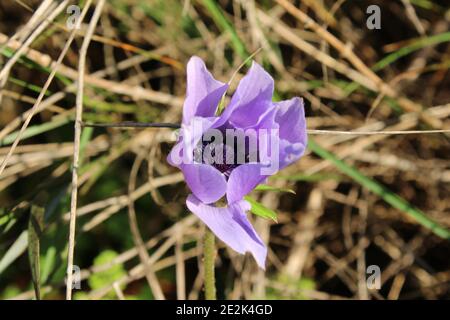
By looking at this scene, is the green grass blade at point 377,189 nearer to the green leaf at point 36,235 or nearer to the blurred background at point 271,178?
the blurred background at point 271,178

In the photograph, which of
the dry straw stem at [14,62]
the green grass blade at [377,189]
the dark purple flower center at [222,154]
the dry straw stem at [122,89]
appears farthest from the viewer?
the dry straw stem at [122,89]

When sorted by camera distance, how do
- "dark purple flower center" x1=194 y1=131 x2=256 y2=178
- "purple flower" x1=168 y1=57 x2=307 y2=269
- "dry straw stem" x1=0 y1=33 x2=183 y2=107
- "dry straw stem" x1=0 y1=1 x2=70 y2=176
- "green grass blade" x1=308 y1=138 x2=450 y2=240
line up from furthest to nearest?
"dry straw stem" x1=0 y1=33 x2=183 y2=107
"green grass blade" x1=308 y1=138 x2=450 y2=240
"dry straw stem" x1=0 y1=1 x2=70 y2=176
"dark purple flower center" x1=194 y1=131 x2=256 y2=178
"purple flower" x1=168 y1=57 x2=307 y2=269

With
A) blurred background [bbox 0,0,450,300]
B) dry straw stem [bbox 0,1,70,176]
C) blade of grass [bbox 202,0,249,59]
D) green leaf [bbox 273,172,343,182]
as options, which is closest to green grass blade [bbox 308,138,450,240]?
blurred background [bbox 0,0,450,300]

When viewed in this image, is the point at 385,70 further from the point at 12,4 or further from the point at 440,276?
the point at 12,4

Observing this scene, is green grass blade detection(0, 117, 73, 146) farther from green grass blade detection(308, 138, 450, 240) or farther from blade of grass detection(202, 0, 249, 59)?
green grass blade detection(308, 138, 450, 240)

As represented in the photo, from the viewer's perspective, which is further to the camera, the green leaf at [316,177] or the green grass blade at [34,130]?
the green leaf at [316,177]

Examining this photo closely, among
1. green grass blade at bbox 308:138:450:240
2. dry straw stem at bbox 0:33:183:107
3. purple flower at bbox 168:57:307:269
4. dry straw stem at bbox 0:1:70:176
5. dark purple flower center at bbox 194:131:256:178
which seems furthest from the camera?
dry straw stem at bbox 0:33:183:107

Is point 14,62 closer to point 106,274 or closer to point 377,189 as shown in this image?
point 106,274

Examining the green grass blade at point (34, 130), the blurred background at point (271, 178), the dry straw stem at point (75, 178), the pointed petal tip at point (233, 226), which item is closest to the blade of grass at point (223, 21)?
the blurred background at point (271, 178)
